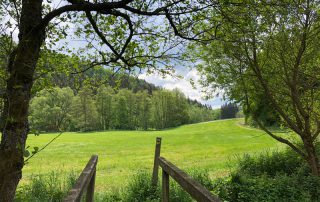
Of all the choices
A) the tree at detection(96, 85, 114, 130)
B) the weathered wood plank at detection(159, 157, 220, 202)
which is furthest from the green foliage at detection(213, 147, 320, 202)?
the tree at detection(96, 85, 114, 130)

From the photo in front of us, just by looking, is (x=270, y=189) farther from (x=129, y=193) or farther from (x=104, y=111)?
(x=104, y=111)

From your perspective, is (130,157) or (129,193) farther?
(130,157)

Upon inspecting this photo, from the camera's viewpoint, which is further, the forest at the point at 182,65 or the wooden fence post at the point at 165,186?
the wooden fence post at the point at 165,186

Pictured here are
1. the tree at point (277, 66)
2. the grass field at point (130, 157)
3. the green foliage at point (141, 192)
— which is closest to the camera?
the green foliage at point (141, 192)

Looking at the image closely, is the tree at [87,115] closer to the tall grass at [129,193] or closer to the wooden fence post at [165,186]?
the tall grass at [129,193]

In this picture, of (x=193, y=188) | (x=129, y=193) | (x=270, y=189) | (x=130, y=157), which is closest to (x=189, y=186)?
(x=193, y=188)

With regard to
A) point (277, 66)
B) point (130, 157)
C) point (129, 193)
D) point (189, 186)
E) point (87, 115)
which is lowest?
point (130, 157)

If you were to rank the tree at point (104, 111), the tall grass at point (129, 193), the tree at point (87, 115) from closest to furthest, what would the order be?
the tall grass at point (129, 193) → the tree at point (87, 115) → the tree at point (104, 111)

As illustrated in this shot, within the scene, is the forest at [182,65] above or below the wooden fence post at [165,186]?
above

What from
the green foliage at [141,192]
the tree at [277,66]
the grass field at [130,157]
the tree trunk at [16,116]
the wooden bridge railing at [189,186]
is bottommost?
the grass field at [130,157]

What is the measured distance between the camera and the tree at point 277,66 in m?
6.94

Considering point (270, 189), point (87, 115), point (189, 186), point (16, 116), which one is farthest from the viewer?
point (87, 115)

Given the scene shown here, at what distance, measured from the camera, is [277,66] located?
7980 millimetres

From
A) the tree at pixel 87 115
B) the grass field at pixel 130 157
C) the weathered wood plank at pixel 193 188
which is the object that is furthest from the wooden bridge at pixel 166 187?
the tree at pixel 87 115
